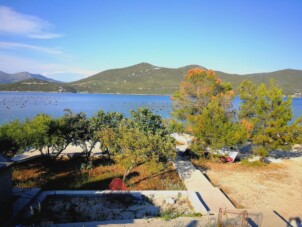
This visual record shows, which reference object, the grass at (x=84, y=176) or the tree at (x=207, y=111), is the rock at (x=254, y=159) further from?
the grass at (x=84, y=176)

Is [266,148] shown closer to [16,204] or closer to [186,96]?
[186,96]

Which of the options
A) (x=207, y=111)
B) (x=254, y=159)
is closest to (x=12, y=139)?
(x=207, y=111)

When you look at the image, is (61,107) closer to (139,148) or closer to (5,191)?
(139,148)

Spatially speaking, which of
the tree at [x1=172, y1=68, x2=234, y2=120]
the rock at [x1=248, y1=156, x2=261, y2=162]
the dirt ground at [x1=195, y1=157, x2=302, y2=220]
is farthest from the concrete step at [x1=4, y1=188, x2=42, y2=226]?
the tree at [x1=172, y1=68, x2=234, y2=120]

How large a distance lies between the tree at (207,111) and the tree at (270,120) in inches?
70.4

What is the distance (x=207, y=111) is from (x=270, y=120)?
4922 mm

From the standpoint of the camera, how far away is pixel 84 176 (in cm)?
1642

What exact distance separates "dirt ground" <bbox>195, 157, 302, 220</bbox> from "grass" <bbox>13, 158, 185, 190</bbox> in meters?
2.89

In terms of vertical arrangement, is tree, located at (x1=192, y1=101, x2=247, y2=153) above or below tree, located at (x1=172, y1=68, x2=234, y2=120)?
below

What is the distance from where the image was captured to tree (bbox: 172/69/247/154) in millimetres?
20094

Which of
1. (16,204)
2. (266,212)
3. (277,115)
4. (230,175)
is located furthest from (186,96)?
(16,204)

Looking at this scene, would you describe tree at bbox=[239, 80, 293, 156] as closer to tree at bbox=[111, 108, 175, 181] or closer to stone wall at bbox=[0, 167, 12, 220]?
tree at bbox=[111, 108, 175, 181]

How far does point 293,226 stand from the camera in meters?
10.9

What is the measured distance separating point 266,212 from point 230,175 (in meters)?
6.25
